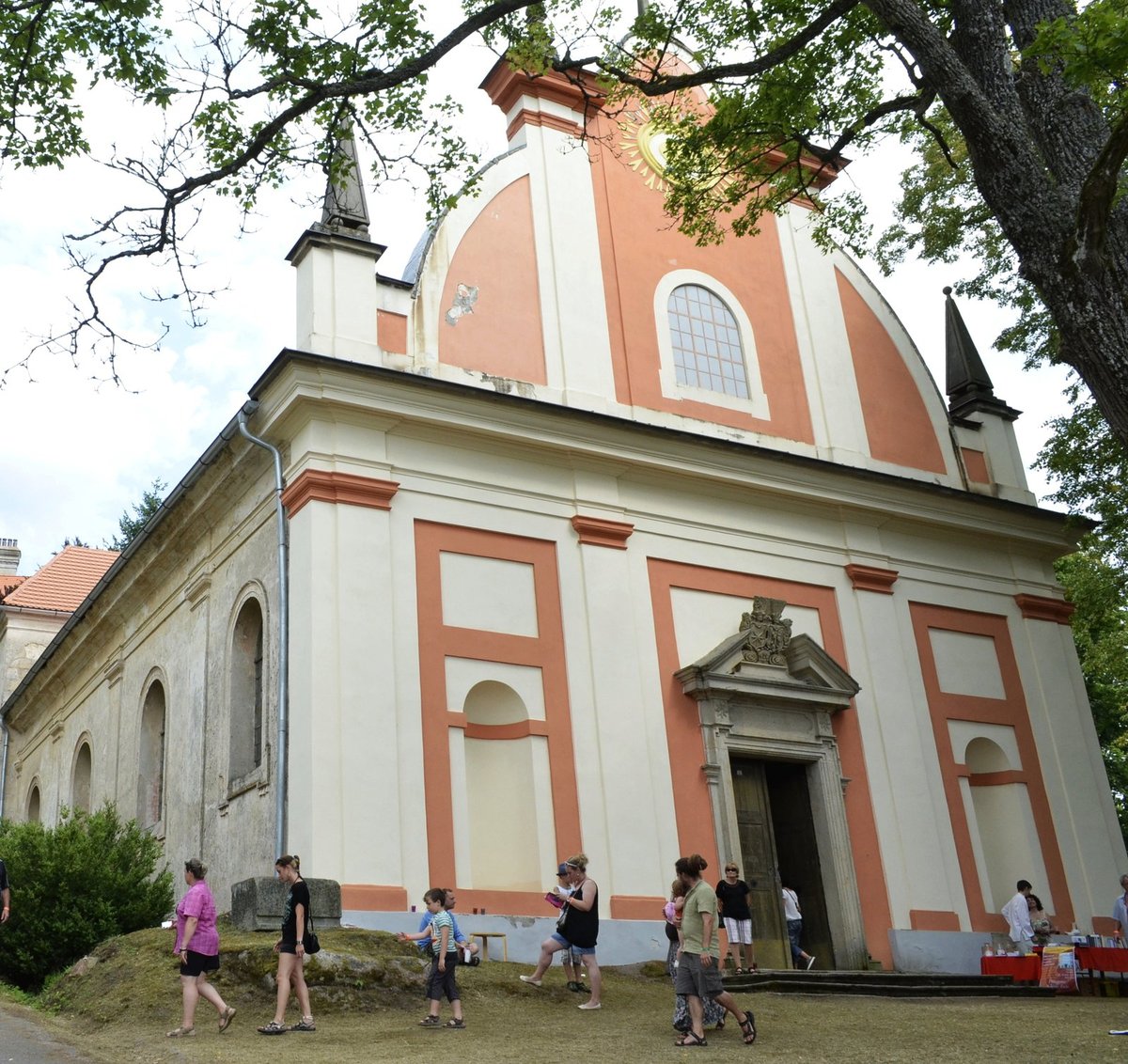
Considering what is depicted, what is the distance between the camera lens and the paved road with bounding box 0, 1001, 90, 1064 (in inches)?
331

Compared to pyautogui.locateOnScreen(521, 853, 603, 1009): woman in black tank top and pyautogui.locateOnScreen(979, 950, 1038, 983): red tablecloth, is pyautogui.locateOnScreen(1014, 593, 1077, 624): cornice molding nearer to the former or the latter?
pyautogui.locateOnScreen(979, 950, 1038, 983): red tablecloth

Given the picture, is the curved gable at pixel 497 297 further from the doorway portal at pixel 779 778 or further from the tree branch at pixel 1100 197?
the tree branch at pixel 1100 197

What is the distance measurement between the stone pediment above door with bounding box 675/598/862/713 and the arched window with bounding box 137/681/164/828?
8.49m

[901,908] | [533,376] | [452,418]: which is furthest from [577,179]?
[901,908]

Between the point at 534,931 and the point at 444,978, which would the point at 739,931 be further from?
the point at 444,978

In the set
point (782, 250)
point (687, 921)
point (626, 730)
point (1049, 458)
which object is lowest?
point (687, 921)

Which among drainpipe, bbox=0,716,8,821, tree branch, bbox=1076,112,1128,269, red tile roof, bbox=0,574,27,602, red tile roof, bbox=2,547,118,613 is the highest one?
red tile roof, bbox=0,574,27,602

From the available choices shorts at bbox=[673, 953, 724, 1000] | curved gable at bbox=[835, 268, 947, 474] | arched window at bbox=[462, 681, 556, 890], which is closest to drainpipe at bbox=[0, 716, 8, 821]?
arched window at bbox=[462, 681, 556, 890]

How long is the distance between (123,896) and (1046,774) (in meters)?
12.3

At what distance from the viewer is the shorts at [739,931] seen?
14.0 meters

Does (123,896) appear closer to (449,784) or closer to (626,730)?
(449,784)

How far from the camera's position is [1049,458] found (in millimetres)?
18875

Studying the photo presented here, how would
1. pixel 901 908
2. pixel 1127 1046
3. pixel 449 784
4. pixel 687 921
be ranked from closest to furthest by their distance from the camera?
pixel 1127 1046 < pixel 687 921 < pixel 449 784 < pixel 901 908

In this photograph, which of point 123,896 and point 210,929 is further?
point 123,896
